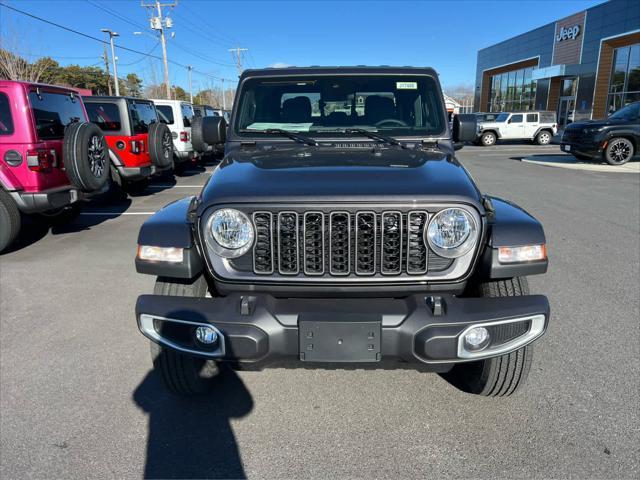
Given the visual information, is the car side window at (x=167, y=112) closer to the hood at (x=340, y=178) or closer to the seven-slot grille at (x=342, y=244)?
the hood at (x=340, y=178)

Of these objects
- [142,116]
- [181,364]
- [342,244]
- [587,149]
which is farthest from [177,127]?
[587,149]

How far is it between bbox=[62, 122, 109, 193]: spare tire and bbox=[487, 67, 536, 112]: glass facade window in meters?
36.9

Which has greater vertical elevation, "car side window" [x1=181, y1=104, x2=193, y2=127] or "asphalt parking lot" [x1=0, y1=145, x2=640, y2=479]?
"car side window" [x1=181, y1=104, x2=193, y2=127]

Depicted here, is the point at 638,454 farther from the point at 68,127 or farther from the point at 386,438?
the point at 68,127

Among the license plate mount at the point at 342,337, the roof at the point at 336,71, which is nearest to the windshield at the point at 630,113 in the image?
the roof at the point at 336,71

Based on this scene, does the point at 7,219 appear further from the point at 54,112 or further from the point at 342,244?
the point at 342,244

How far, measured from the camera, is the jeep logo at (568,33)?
3008 cm

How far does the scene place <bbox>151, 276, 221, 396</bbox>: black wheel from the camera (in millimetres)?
2578

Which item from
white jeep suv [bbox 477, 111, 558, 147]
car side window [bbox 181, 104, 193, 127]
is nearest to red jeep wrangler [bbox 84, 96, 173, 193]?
car side window [bbox 181, 104, 193, 127]

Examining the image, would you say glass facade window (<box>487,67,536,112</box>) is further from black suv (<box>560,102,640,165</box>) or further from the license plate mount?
the license plate mount

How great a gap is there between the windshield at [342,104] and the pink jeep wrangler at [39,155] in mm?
3503

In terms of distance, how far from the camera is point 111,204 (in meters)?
9.52

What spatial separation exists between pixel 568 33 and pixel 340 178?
116 ft

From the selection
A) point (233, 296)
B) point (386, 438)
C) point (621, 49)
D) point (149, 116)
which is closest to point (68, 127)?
point (149, 116)
